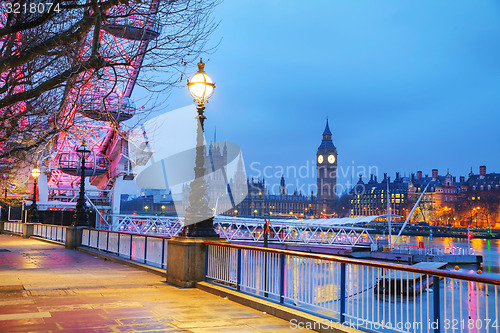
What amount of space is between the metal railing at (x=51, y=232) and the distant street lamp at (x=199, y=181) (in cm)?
1784

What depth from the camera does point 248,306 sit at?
10.3 m

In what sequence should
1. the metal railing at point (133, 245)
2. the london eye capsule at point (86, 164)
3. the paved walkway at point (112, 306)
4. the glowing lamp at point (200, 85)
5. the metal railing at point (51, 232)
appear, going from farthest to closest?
the london eye capsule at point (86, 164), the metal railing at point (51, 232), the metal railing at point (133, 245), the glowing lamp at point (200, 85), the paved walkway at point (112, 306)

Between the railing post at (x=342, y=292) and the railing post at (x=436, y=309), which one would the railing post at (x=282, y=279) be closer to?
the railing post at (x=342, y=292)

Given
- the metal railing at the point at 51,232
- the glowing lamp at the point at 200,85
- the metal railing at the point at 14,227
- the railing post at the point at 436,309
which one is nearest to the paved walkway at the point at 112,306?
the railing post at the point at 436,309

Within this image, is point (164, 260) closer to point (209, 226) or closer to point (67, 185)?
point (209, 226)

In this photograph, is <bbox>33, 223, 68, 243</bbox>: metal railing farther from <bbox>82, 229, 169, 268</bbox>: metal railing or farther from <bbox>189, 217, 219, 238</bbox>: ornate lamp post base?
<bbox>189, 217, 219, 238</bbox>: ornate lamp post base

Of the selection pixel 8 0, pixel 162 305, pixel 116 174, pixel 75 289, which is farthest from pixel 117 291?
pixel 116 174

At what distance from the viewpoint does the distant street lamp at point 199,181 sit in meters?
12.7

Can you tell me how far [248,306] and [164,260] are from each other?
6.14m

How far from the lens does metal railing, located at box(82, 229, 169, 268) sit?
1606cm

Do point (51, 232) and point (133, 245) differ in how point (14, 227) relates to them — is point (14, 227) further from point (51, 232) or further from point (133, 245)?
point (133, 245)

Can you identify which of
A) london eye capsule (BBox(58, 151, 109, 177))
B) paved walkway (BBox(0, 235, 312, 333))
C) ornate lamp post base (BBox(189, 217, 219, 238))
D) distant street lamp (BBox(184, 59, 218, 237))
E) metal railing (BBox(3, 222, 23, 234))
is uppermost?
london eye capsule (BBox(58, 151, 109, 177))

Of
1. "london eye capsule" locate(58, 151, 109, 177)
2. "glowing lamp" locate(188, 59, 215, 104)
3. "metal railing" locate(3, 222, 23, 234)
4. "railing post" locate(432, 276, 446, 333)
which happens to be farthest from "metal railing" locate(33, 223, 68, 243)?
"london eye capsule" locate(58, 151, 109, 177)

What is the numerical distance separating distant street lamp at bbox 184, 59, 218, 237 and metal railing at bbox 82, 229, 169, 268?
2.31 m
